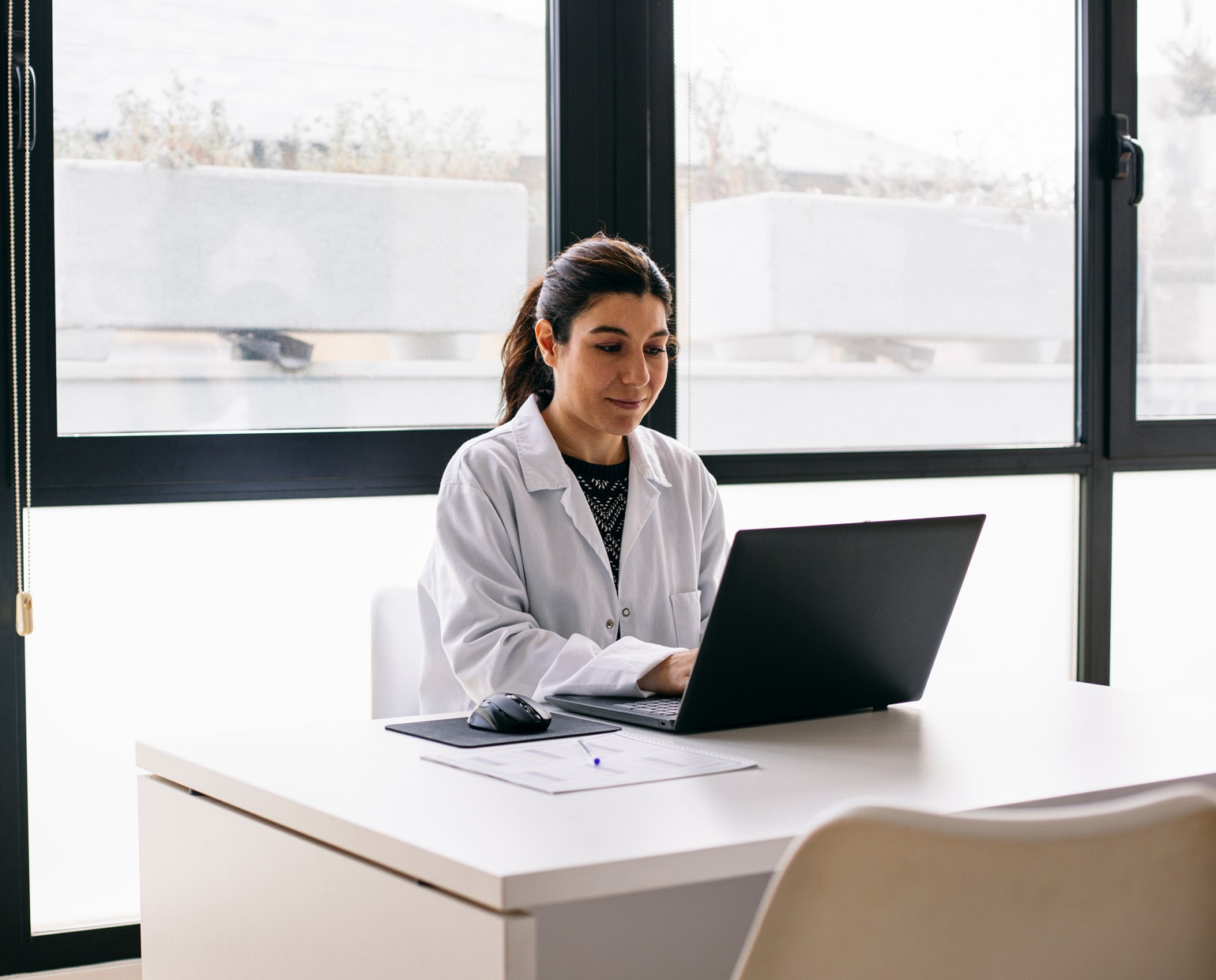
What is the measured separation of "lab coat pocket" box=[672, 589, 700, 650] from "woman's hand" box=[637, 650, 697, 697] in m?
0.49

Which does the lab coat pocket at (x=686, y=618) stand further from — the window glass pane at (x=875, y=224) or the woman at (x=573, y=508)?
Result: the window glass pane at (x=875, y=224)

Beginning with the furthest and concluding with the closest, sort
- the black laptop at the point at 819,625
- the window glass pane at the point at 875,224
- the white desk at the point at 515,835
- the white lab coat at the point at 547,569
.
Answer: the window glass pane at the point at 875,224 < the white lab coat at the point at 547,569 < the black laptop at the point at 819,625 < the white desk at the point at 515,835

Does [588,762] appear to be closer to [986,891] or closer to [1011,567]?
[986,891]

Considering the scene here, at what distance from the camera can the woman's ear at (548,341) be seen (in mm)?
2189

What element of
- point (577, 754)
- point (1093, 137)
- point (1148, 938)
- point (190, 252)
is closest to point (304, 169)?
point (190, 252)

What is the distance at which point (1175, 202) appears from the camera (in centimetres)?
329

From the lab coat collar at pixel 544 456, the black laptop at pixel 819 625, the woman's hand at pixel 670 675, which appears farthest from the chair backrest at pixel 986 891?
the lab coat collar at pixel 544 456

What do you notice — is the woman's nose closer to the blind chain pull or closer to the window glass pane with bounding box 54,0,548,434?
the window glass pane with bounding box 54,0,548,434

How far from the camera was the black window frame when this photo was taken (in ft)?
7.57

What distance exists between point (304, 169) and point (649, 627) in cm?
110

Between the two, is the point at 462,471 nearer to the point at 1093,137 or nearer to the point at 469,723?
the point at 469,723

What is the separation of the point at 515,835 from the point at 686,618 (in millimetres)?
1102

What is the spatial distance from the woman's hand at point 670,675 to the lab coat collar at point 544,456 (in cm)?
47

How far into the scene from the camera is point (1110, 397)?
322 centimetres
